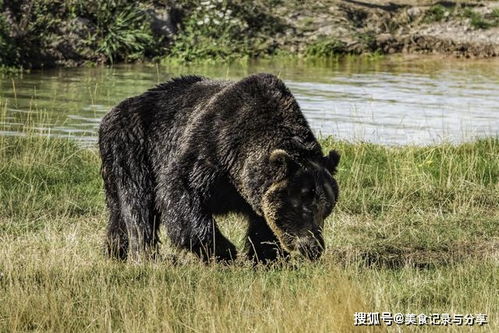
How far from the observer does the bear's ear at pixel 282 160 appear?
7.74 meters

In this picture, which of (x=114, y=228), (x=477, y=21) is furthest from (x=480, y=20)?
(x=114, y=228)

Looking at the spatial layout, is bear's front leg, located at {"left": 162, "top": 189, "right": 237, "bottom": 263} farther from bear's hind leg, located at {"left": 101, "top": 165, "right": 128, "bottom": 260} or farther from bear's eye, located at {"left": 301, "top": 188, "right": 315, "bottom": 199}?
bear's eye, located at {"left": 301, "top": 188, "right": 315, "bottom": 199}

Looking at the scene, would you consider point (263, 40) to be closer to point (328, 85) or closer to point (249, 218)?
point (328, 85)

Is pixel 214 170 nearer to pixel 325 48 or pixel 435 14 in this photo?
pixel 325 48

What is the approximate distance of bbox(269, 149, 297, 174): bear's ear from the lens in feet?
25.4

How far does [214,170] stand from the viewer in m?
8.25

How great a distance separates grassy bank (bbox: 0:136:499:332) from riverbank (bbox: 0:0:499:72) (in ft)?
34.0

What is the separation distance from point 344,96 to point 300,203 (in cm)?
1244

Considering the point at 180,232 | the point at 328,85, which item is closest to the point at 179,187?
the point at 180,232

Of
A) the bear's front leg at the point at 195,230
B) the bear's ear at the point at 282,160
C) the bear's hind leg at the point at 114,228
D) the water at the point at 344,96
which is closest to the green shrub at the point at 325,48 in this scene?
the water at the point at 344,96

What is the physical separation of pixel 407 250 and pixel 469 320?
10.5 ft

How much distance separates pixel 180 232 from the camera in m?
8.55

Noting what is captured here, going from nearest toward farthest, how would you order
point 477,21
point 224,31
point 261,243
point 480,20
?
point 261,243
point 224,31
point 477,21
point 480,20

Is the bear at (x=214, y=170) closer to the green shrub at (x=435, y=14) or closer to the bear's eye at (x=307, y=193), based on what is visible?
the bear's eye at (x=307, y=193)
